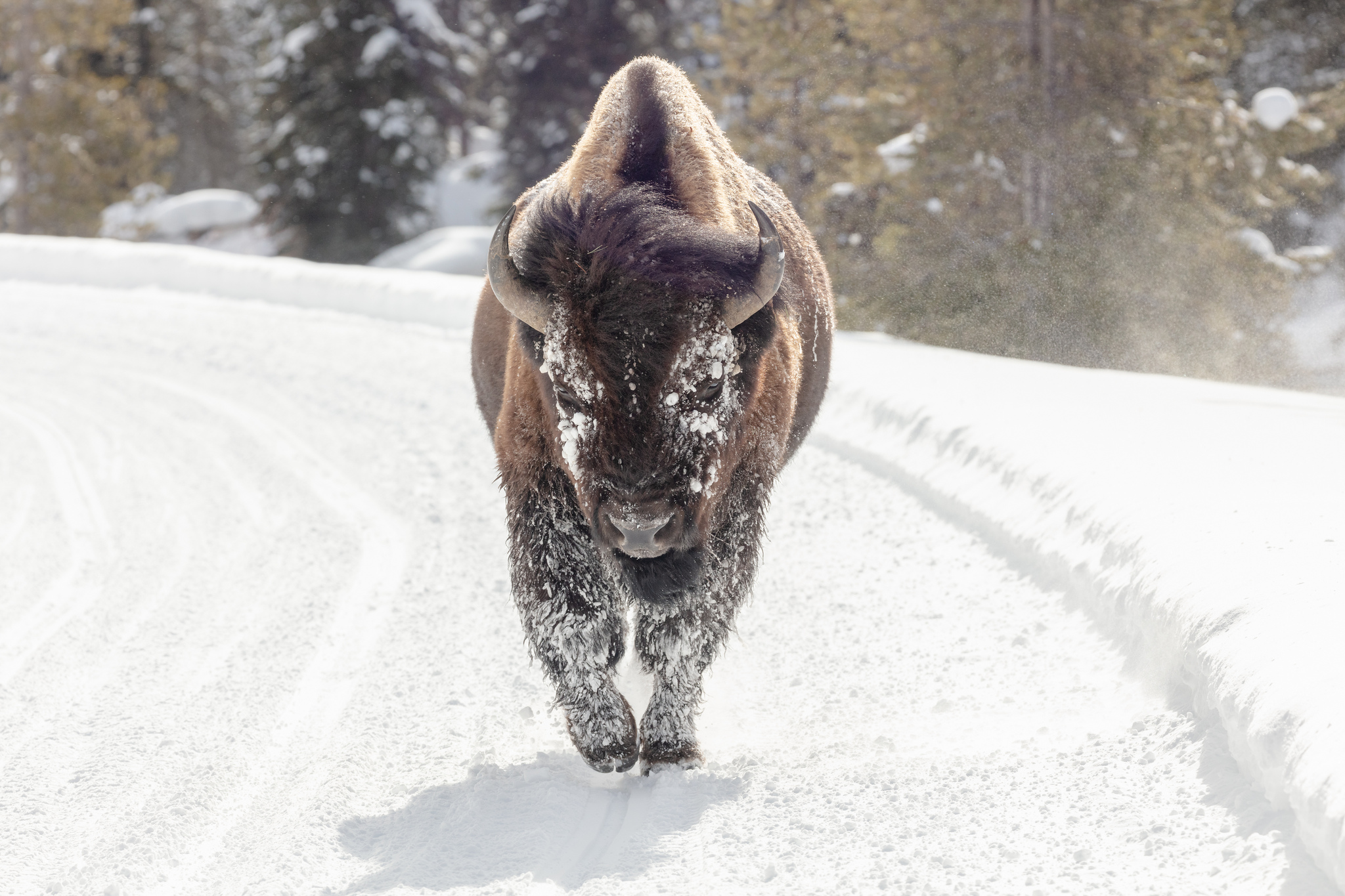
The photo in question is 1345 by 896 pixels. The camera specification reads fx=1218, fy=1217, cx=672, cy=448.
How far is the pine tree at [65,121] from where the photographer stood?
101 ft

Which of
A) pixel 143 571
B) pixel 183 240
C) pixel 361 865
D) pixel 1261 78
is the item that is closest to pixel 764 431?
pixel 361 865

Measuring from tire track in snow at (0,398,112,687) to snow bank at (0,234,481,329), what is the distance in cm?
545

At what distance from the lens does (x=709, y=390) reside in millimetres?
3939

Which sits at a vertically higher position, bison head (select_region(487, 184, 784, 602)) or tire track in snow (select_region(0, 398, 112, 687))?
bison head (select_region(487, 184, 784, 602))

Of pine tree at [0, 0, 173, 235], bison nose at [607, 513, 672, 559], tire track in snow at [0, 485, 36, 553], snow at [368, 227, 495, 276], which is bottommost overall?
snow at [368, 227, 495, 276]

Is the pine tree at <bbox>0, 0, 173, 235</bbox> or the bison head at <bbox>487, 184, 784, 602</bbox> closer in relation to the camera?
the bison head at <bbox>487, 184, 784, 602</bbox>

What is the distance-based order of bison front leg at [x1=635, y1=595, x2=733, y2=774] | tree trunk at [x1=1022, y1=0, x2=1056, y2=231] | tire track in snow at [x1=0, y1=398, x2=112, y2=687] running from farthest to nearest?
tree trunk at [x1=1022, y1=0, x2=1056, y2=231] → tire track in snow at [x1=0, y1=398, x2=112, y2=687] → bison front leg at [x1=635, y1=595, x2=733, y2=774]

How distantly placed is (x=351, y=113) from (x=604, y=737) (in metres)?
27.8

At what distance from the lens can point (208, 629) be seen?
566 cm

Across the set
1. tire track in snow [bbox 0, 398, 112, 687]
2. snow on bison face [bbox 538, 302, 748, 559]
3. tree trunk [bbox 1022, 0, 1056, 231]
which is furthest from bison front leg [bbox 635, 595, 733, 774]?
tree trunk [bbox 1022, 0, 1056, 231]

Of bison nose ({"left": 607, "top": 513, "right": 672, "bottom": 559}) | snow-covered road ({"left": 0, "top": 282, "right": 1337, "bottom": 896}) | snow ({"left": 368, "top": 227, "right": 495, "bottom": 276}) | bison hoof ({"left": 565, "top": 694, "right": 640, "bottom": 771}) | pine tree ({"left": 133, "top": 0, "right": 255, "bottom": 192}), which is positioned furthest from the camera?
pine tree ({"left": 133, "top": 0, "right": 255, "bottom": 192})

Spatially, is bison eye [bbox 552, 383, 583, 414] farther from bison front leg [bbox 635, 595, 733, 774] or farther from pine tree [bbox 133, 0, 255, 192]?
pine tree [bbox 133, 0, 255, 192]

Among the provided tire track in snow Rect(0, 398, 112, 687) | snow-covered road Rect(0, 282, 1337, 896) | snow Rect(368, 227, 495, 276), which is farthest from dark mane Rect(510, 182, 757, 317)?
snow Rect(368, 227, 495, 276)

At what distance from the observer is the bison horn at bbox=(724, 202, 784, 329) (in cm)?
395
